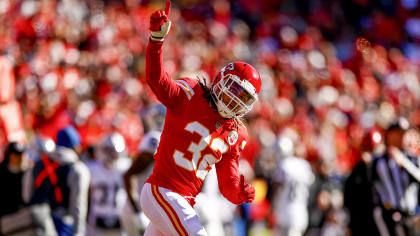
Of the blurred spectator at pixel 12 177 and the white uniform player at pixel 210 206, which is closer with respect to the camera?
the blurred spectator at pixel 12 177

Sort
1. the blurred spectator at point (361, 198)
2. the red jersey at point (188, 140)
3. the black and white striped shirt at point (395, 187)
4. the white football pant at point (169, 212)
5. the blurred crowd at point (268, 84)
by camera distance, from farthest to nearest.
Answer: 1. the blurred crowd at point (268, 84)
2. the blurred spectator at point (361, 198)
3. the black and white striped shirt at point (395, 187)
4. the red jersey at point (188, 140)
5. the white football pant at point (169, 212)

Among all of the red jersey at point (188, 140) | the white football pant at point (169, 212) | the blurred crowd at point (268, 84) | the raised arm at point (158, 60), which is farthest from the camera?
the blurred crowd at point (268, 84)

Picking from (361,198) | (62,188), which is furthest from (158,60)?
(361,198)

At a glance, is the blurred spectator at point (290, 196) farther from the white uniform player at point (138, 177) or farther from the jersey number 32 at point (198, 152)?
the jersey number 32 at point (198, 152)

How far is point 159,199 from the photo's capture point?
4.14 meters

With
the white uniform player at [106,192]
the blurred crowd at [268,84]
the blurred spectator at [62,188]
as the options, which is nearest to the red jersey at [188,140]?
the blurred spectator at [62,188]

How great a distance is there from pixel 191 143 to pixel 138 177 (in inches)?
92.9

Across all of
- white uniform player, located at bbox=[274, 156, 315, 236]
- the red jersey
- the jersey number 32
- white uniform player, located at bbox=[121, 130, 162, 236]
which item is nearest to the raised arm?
the red jersey

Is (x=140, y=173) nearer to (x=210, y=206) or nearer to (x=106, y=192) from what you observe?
(x=106, y=192)

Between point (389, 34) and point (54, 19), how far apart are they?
11.8 m

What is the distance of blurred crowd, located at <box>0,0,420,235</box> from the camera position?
8.13 m

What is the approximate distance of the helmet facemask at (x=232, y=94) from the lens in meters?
4.18

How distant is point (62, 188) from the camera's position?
6113 mm

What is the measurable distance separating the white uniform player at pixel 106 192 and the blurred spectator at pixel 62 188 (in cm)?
70
